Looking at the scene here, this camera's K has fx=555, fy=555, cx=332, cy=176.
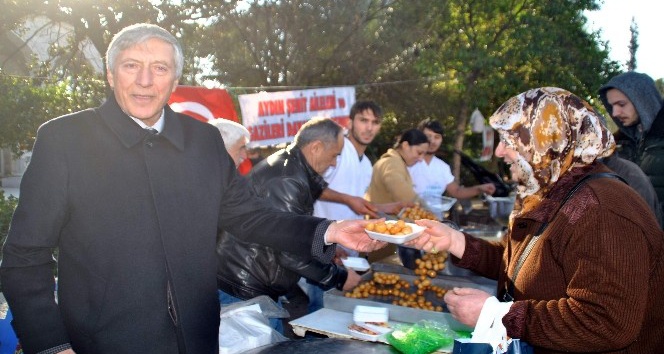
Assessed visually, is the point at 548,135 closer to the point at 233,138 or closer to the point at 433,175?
the point at 233,138

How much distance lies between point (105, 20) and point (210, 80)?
23.4 feet

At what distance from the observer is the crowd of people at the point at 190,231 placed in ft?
5.49

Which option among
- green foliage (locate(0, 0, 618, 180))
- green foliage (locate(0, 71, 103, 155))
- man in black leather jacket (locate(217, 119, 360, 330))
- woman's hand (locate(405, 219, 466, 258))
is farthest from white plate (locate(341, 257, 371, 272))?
green foliage (locate(0, 0, 618, 180))

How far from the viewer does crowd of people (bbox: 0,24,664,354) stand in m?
1.67

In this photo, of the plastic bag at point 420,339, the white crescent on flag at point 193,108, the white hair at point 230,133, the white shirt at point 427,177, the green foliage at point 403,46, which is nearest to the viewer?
the plastic bag at point 420,339

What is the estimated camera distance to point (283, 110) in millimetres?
8570

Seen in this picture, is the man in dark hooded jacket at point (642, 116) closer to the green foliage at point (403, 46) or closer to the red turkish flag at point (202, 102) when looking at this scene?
the red turkish flag at point (202, 102)

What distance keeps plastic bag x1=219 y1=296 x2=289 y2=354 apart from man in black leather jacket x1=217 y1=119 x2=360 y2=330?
260mm

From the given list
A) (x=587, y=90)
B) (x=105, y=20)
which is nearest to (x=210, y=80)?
(x=105, y=20)

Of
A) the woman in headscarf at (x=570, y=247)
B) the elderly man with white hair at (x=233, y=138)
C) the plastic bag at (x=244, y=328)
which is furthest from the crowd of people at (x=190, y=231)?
the elderly man with white hair at (x=233, y=138)

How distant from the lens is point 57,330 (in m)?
1.66

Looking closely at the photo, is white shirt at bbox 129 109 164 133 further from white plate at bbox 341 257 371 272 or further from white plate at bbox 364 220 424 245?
white plate at bbox 341 257 371 272

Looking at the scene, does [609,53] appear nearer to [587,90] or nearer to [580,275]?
[587,90]

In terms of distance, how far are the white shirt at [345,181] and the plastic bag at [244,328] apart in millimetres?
2337
